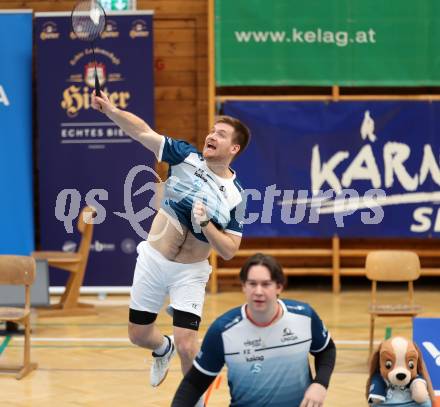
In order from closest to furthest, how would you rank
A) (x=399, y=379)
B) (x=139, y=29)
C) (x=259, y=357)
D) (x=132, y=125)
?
1. (x=259, y=357)
2. (x=399, y=379)
3. (x=132, y=125)
4. (x=139, y=29)

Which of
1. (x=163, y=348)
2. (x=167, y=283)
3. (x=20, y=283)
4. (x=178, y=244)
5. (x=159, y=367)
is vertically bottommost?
(x=159, y=367)

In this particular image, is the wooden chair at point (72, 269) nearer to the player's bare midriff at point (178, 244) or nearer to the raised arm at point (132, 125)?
the player's bare midriff at point (178, 244)

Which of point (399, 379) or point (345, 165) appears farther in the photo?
point (345, 165)

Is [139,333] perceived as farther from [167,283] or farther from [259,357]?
[259,357]

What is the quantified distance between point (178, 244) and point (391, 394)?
1825mm

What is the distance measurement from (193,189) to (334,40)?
6734 mm

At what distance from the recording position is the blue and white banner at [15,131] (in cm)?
1315

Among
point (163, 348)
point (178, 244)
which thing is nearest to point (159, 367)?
point (163, 348)

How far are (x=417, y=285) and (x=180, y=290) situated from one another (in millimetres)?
7800

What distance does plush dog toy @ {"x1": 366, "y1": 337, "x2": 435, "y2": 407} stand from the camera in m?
6.31

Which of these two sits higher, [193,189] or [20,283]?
[193,189]

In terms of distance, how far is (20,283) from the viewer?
9.21 metres

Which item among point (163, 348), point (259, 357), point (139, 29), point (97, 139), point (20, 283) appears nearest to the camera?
point (259, 357)

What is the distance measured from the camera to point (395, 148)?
13.4 metres
